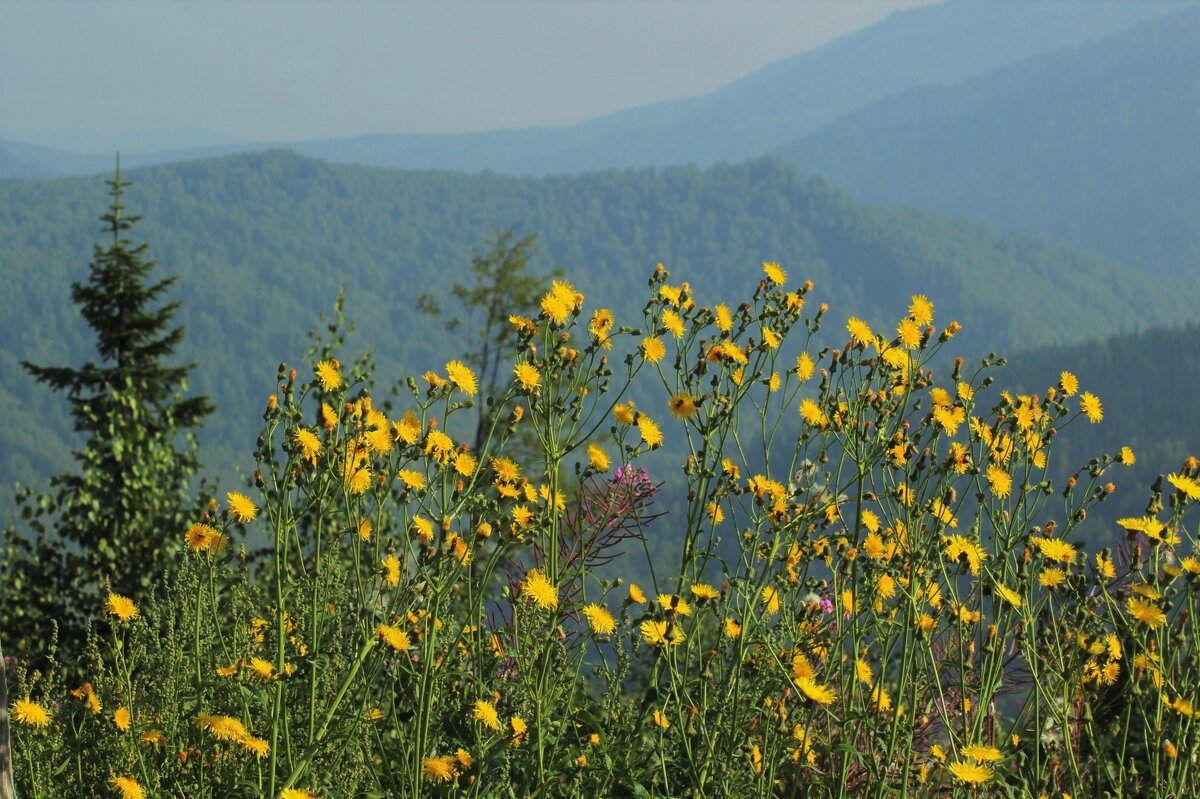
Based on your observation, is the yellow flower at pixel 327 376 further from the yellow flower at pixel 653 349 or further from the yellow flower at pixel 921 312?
the yellow flower at pixel 921 312

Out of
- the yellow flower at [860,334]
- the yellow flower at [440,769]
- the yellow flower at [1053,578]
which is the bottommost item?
the yellow flower at [440,769]

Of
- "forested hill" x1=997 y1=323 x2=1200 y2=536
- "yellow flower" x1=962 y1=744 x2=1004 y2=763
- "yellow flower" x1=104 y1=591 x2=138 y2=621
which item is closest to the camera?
"yellow flower" x1=962 y1=744 x2=1004 y2=763

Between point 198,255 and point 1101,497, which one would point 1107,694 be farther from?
point 198,255

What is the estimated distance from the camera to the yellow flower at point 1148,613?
7.11 feet

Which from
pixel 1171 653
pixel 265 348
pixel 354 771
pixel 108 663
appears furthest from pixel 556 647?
pixel 265 348

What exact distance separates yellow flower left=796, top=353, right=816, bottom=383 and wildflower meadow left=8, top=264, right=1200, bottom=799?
0.03 ft

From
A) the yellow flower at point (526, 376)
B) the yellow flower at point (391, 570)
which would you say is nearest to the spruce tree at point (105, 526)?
the yellow flower at point (391, 570)

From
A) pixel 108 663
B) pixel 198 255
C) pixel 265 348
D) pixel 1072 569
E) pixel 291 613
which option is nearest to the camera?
pixel 1072 569

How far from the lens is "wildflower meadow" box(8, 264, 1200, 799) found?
2.21 meters

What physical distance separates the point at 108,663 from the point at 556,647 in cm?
591

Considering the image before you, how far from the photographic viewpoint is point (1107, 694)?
3506 mm

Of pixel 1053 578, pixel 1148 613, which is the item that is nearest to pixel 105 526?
pixel 1053 578

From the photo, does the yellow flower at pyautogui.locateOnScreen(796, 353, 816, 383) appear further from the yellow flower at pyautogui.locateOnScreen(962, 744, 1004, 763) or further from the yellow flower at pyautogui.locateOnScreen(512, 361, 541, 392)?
the yellow flower at pyautogui.locateOnScreen(962, 744, 1004, 763)

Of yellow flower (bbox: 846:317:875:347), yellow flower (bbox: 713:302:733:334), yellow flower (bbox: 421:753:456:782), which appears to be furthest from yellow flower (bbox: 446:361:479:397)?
yellow flower (bbox: 846:317:875:347)
